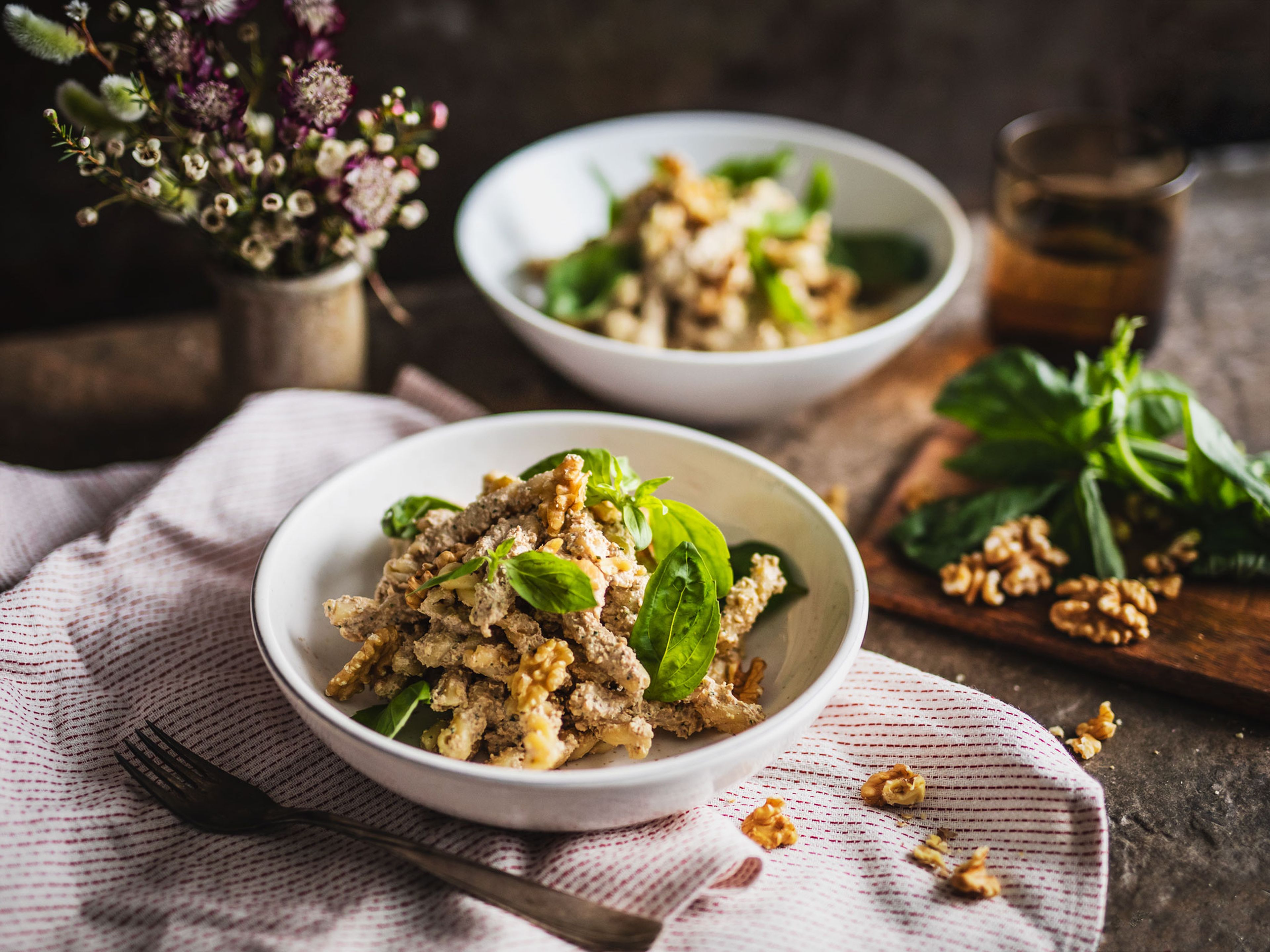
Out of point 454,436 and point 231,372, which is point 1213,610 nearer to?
point 454,436

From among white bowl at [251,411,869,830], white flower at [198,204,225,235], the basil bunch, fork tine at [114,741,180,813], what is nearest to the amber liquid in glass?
the basil bunch

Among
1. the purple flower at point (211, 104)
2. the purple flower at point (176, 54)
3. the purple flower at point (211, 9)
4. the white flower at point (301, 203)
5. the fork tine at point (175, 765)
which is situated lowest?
the fork tine at point (175, 765)

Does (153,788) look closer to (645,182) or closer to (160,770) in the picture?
(160,770)

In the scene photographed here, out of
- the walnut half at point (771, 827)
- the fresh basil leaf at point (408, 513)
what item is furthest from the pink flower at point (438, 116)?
the walnut half at point (771, 827)

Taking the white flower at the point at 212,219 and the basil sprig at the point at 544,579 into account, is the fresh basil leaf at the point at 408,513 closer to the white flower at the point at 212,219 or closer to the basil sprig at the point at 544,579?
the basil sprig at the point at 544,579

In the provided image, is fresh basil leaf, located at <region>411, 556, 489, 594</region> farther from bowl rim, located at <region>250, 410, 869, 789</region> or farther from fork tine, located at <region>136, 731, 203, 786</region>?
fork tine, located at <region>136, 731, 203, 786</region>
